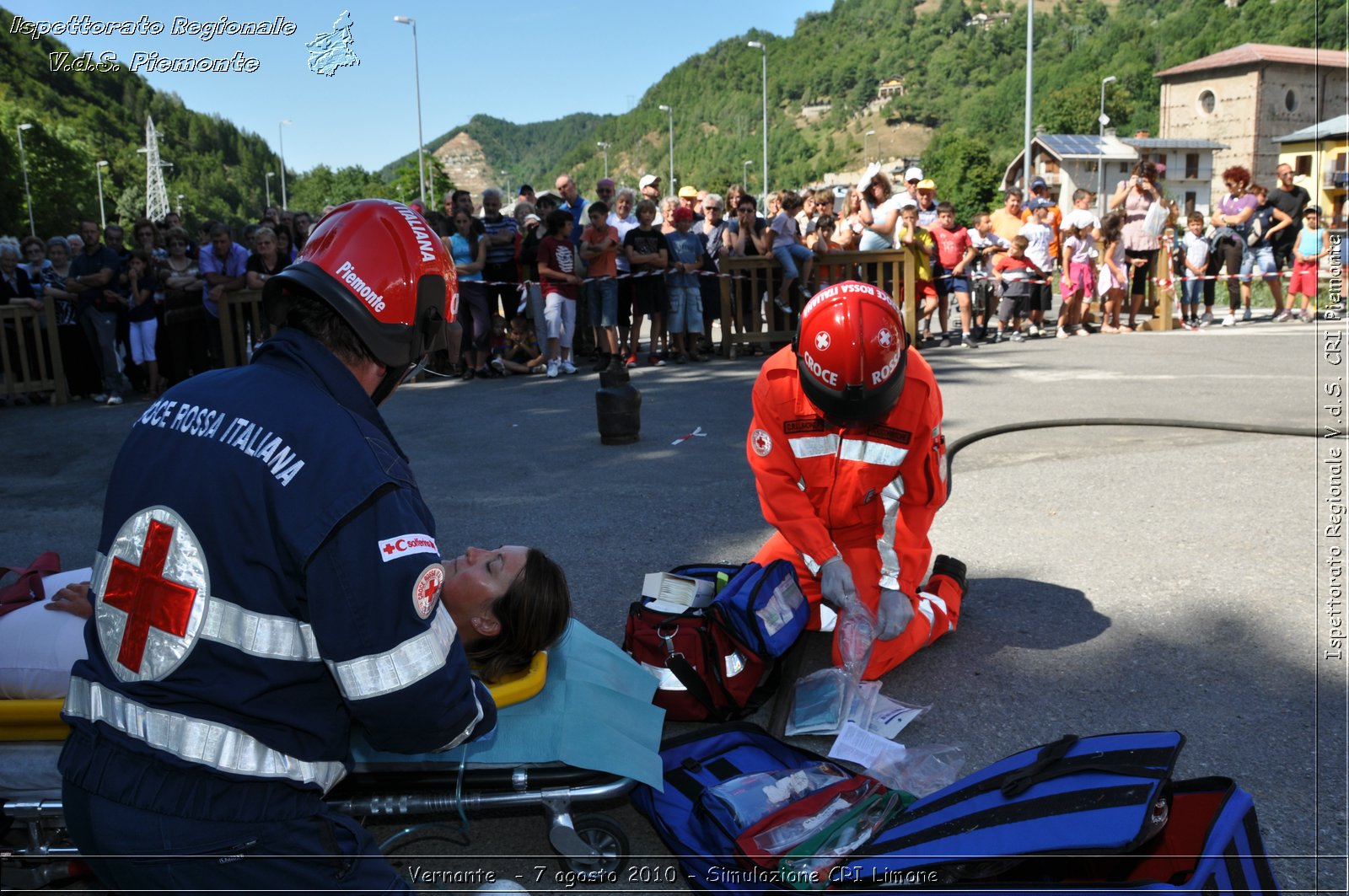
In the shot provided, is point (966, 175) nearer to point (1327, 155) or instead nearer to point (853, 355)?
point (1327, 155)

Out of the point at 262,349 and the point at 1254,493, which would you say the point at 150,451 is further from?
the point at 1254,493

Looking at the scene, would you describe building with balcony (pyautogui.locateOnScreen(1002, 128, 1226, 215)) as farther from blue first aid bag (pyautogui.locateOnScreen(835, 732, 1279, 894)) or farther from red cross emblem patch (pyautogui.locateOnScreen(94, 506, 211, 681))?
red cross emblem patch (pyautogui.locateOnScreen(94, 506, 211, 681))

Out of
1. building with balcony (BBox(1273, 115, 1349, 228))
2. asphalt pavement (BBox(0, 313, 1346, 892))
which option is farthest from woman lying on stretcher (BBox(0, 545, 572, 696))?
building with balcony (BBox(1273, 115, 1349, 228))

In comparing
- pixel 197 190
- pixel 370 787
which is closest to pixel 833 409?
pixel 370 787

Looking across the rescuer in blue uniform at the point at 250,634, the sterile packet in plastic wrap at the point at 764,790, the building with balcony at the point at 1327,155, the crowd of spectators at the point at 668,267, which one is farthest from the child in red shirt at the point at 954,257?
the building with balcony at the point at 1327,155

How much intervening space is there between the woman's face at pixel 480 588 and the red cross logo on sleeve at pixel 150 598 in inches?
45.4

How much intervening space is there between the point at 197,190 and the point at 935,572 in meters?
147

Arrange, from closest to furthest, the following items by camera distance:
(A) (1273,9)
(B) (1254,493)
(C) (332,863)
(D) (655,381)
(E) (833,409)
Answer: (C) (332,863) → (E) (833,409) → (B) (1254,493) → (D) (655,381) → (A) (1273,9)

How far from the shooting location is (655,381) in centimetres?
1134

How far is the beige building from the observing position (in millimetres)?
99062

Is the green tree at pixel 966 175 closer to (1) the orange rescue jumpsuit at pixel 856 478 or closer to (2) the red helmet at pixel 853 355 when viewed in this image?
(1) the orange rescue jumpsuit at pixel 856 478

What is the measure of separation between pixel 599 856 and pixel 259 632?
4.71 ft

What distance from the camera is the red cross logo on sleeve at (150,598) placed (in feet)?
5.62

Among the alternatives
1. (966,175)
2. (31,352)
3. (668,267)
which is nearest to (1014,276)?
(668,267)
